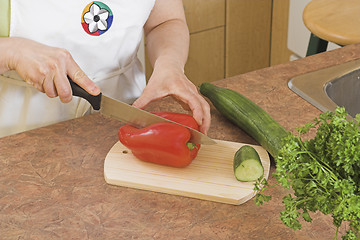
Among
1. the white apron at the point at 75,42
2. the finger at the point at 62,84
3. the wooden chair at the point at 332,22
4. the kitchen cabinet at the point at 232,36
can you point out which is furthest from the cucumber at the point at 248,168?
the kitchen cabinet at the point at 232,36

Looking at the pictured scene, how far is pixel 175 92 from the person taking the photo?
118 cm

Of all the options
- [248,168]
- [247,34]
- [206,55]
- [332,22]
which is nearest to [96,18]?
[248,168]

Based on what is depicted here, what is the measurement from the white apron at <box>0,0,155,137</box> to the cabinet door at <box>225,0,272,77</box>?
1.93m

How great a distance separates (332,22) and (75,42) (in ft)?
3.40

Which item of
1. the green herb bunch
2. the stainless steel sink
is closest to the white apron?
the stainless steel sink

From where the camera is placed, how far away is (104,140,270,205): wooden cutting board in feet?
3.27

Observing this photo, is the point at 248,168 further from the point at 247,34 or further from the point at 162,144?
the point at 247,34

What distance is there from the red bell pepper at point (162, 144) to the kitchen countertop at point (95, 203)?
0.26 ft

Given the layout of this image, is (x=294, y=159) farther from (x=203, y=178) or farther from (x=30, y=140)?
(x=30, y=140)

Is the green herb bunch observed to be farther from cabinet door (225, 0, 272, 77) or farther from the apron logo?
cabinet door (225, 0, 272, 77)

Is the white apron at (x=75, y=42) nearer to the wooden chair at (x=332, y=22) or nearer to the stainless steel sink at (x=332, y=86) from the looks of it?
the stainless steel sink at (x=332, y=86)

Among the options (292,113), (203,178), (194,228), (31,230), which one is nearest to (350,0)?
(292,113)

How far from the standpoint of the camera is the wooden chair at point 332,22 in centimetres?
183

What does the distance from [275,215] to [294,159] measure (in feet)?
0.94
